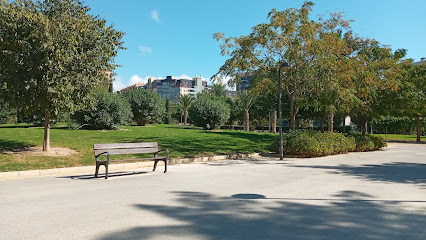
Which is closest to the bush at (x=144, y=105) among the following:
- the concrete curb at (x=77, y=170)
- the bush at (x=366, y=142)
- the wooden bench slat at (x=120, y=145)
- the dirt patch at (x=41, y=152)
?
the dirt patch at (x=41, y=152)

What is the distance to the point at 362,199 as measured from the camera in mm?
6031

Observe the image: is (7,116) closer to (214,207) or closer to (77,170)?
(77,170)

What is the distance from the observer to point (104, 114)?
24328 mm

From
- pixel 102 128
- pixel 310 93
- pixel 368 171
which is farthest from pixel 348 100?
pixel 102 128

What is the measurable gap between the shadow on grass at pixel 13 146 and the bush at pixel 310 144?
11444 millimetres

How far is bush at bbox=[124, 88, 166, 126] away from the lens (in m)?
35.5

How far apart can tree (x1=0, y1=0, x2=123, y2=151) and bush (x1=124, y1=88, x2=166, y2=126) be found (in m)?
23.3

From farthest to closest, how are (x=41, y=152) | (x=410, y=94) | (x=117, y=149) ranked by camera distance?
(x=410, y=94), (x=41, y=152), (x=117, y=149)

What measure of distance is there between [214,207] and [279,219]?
1.22 metres

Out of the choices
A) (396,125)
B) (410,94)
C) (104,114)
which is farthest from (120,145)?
(396,125)

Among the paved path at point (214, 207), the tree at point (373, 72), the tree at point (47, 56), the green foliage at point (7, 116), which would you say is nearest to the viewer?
the paved path at point (214, 207)

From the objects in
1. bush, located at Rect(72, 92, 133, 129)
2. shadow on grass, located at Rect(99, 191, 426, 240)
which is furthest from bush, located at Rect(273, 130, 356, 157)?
bush, located at Rect(72, 92, 133, 129)

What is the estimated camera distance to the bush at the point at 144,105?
35500mm

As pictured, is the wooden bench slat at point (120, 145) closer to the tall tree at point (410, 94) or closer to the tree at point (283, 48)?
the tree at point (283, 48)
